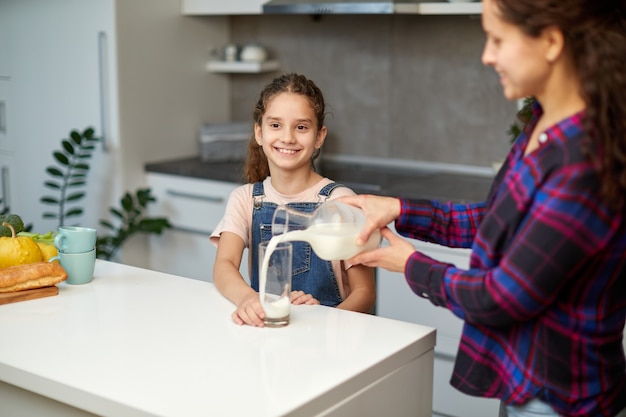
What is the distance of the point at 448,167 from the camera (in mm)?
3297

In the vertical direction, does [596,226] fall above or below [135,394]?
above

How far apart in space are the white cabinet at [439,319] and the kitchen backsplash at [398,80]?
68 centimetres

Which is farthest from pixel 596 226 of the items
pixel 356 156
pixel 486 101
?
pixel 356 156

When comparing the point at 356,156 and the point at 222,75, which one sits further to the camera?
the point at 222,75

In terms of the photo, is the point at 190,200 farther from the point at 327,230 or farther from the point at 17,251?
the point at 327,230

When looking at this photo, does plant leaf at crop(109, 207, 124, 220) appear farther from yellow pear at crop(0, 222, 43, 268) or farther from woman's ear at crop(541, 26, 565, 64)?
woman's ear at crop(541, 26, 565, 64)

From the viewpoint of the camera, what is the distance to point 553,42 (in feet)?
3.60

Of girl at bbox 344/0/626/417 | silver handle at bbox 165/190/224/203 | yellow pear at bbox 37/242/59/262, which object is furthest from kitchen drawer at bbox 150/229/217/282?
girl at bbox 344/0/626/417

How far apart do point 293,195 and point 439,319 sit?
97cm

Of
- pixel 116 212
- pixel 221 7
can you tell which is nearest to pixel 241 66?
pixel 221 7

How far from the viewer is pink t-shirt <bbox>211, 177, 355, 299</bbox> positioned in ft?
6.31

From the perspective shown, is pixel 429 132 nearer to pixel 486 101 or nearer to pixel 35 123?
pixel 486 101

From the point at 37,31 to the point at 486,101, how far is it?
1.81 m

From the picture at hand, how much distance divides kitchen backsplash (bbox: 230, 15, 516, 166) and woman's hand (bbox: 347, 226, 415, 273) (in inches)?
75.0
